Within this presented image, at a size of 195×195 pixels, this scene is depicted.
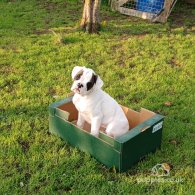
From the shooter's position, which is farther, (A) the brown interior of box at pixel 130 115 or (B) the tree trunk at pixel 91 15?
(B) the tree trunk at pixel 91 15

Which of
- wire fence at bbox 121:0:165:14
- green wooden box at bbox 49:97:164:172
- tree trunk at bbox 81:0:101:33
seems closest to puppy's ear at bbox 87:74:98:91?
green wooden box at bbox 49:97:164:172

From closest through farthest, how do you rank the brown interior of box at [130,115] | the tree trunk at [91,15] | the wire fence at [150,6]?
1. the brown interior of box at [130,115]
2. the tree trunk at [91,15]
3. the wire fence at [150,6]

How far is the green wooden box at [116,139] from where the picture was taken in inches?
Result: 158

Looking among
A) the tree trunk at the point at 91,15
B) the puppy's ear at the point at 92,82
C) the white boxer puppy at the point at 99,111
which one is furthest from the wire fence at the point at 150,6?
the puppy's ear at the point at 92,82

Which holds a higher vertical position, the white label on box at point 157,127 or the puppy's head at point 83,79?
the puppy's head at point 83,79

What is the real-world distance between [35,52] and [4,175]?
351cm

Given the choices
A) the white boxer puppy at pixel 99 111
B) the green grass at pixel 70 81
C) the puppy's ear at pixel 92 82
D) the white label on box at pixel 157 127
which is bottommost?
the green grass at pixel 70 81

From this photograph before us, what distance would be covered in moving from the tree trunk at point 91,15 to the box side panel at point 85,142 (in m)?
3.86

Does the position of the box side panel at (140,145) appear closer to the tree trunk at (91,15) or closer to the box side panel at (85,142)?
the box side panel at (85,142)

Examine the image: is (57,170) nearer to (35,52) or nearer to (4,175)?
(4,175)

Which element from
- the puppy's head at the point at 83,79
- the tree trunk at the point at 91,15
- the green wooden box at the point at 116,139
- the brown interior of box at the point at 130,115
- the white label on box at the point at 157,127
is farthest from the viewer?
the tree trunk at the point at 91,15

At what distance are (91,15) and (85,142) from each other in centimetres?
439

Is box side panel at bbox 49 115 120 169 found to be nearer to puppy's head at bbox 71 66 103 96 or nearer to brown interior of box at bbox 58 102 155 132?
brown interior of box at bbox 58 102 155 132

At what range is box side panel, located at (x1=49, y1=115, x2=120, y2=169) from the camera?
4.08 meters
